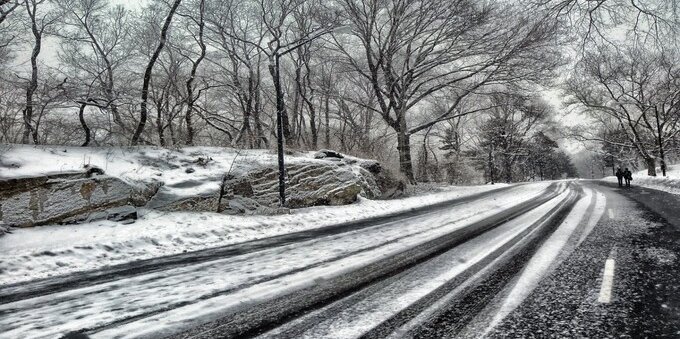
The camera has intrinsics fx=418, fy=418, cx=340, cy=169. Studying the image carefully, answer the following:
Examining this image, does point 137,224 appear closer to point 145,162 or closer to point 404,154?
point 145,162

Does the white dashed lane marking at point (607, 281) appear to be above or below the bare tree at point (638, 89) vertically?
below

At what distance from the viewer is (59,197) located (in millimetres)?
9516

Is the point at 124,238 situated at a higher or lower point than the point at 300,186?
lower

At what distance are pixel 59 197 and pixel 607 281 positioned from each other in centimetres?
1054

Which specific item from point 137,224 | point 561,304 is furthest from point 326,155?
Answer: point 561,304

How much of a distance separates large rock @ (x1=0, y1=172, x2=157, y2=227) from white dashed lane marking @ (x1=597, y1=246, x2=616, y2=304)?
399 inches

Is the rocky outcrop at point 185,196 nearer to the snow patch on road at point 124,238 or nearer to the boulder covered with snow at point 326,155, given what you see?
the boulder covered with snow at point 326,155

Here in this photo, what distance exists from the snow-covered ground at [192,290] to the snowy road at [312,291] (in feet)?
0.04

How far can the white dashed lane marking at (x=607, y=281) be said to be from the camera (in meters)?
3.73

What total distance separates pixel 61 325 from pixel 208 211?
28.5 feet

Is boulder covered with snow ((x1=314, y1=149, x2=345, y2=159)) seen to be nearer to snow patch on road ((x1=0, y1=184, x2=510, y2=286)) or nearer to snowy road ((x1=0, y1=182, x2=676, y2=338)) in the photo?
snow patch on road ((x1=0, y1=184, x2=510, y2=286))

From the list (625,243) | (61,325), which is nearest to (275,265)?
(61,325)

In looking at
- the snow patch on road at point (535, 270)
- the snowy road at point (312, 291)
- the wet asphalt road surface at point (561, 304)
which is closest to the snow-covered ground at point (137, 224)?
the snowy road at point (312, 291)

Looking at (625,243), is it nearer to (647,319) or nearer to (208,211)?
(647,319)
